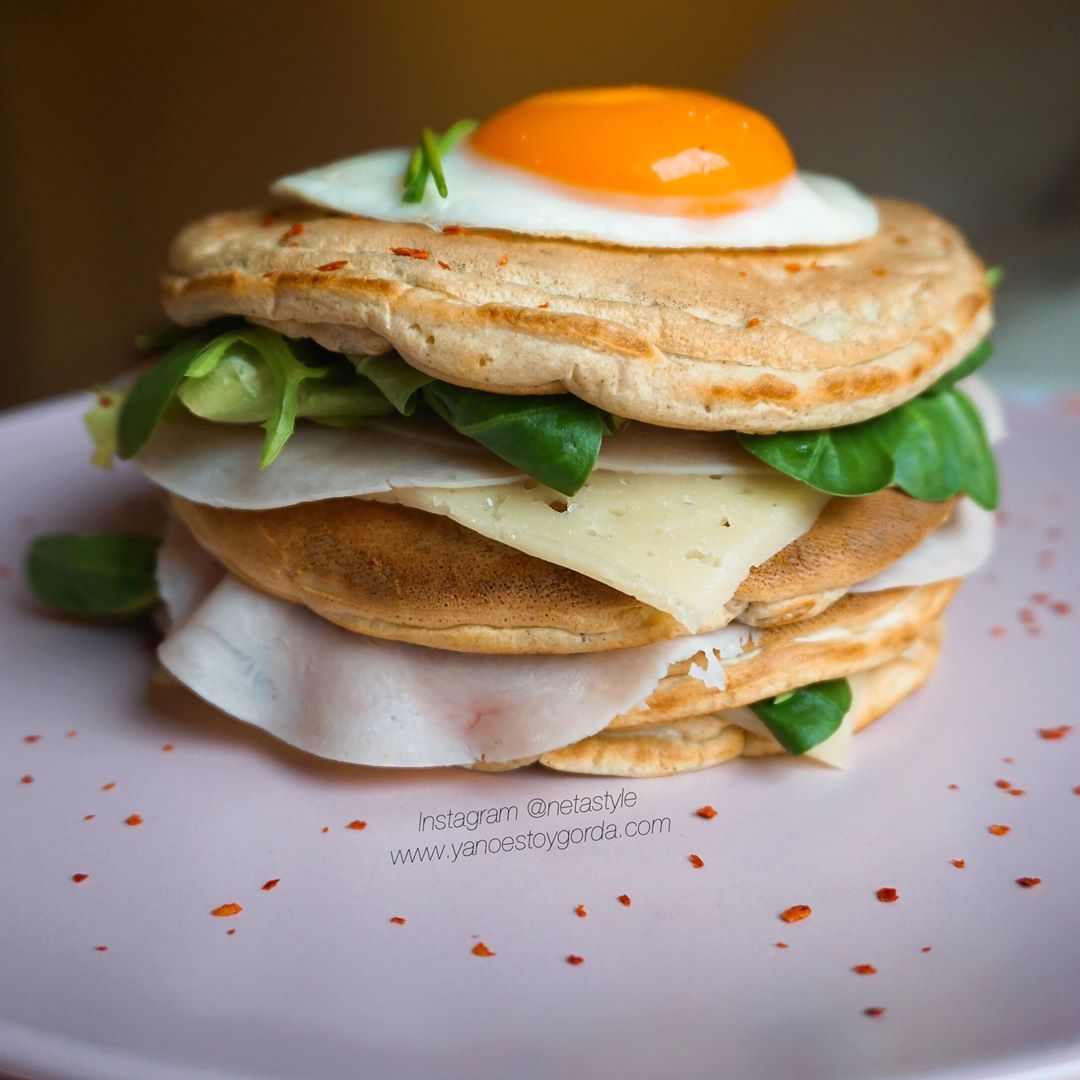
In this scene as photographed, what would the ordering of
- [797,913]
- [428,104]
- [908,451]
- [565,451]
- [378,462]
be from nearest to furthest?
Answer: [797,913], [565,451], [378,462], [908,451], [428,104]

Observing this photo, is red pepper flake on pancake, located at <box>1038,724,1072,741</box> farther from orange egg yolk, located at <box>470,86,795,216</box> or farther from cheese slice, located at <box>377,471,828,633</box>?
orange egg yolk, located at <box>470,86,795,216</box>

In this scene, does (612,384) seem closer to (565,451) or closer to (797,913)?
(565,451)

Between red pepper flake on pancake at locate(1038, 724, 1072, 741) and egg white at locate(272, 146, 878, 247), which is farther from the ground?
egg white at locate(272, 146, 878, 247)

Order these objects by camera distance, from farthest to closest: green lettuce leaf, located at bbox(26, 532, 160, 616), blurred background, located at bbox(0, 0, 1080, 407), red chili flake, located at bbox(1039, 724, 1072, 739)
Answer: blurred background, located at bbox(0, 0, 1080, 407) → green lettuce leaf, located at bbox(26, 532, 160, 616) → red chili flake, located at bbox(1039, 724, 1072, 739)

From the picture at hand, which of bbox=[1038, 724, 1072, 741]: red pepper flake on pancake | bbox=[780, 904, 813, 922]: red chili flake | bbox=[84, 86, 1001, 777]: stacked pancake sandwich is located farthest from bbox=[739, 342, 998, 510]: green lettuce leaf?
bbox=[780, 904, 813, 922]: red chili flake

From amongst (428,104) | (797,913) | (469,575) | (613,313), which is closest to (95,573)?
(469,575)

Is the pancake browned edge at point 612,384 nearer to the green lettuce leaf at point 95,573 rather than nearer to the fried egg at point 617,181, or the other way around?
the fried egg at point 617,181

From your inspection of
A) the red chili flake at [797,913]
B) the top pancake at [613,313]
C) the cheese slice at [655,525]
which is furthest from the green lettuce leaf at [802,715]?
the top pancake at [613,313]
